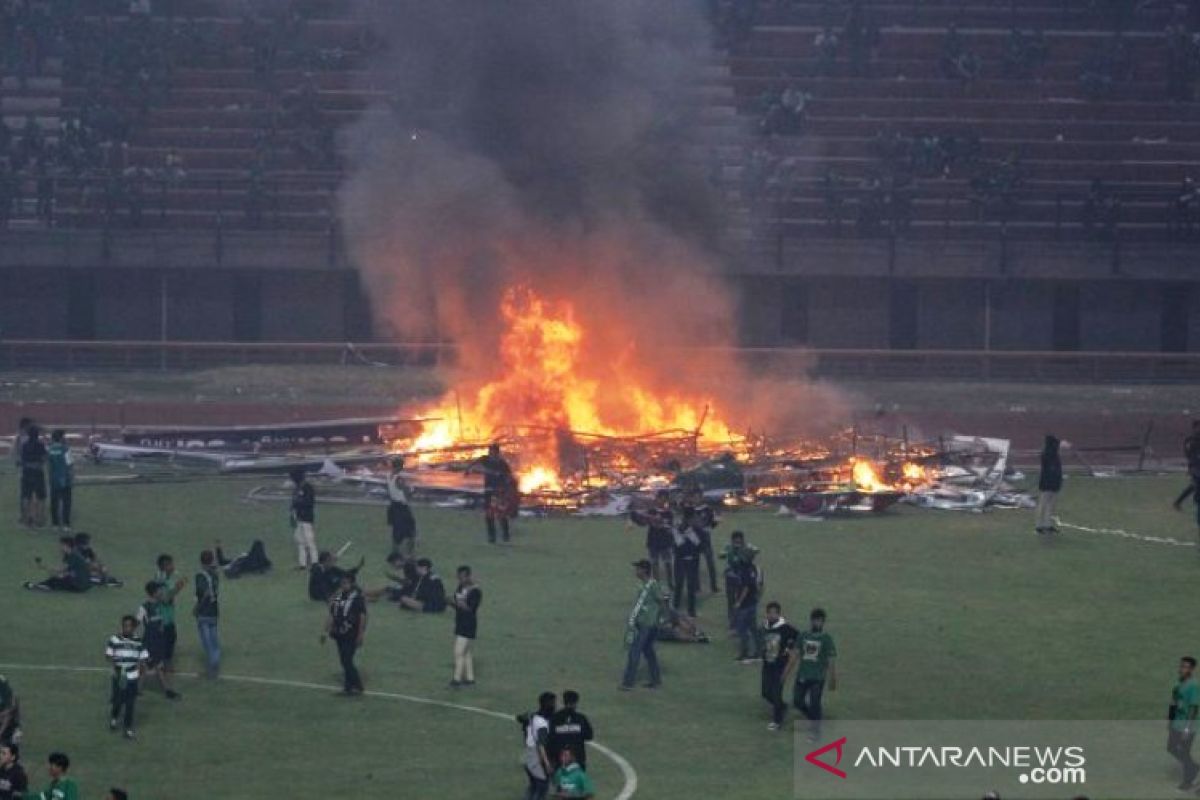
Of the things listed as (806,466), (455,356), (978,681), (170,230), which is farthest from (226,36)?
(978,681)

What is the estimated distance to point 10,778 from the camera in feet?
63.0

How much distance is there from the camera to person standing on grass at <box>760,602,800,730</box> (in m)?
23.9

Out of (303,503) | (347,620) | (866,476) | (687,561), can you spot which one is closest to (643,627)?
(347,620)

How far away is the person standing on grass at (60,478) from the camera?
1407 inches

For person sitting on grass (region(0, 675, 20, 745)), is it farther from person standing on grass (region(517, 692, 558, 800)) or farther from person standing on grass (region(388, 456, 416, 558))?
person standing on grass (region(388, 456, 416, 558))

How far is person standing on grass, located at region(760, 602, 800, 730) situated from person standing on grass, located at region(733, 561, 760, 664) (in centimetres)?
294

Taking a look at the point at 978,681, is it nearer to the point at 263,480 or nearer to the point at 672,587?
the point at 672,587

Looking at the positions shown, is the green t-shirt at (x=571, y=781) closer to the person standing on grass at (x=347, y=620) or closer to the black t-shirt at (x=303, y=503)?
the person standing on grass at (x=347, y=620)

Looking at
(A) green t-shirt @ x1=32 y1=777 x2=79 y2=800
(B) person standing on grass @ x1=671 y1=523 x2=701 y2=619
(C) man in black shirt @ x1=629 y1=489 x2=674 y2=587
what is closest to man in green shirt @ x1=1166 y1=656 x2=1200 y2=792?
(B) person standing on grass @ x1=671 y1=523 x2=701 y2=619

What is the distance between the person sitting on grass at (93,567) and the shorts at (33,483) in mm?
4607

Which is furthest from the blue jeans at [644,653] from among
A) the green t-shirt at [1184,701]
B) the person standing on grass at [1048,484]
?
the person standing on grass at [1048,484]

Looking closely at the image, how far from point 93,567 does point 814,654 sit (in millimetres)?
12078

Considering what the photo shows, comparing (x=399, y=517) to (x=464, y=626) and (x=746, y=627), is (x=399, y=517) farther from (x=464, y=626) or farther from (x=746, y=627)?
(x=464, y=626)

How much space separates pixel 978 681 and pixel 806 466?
15729mm
